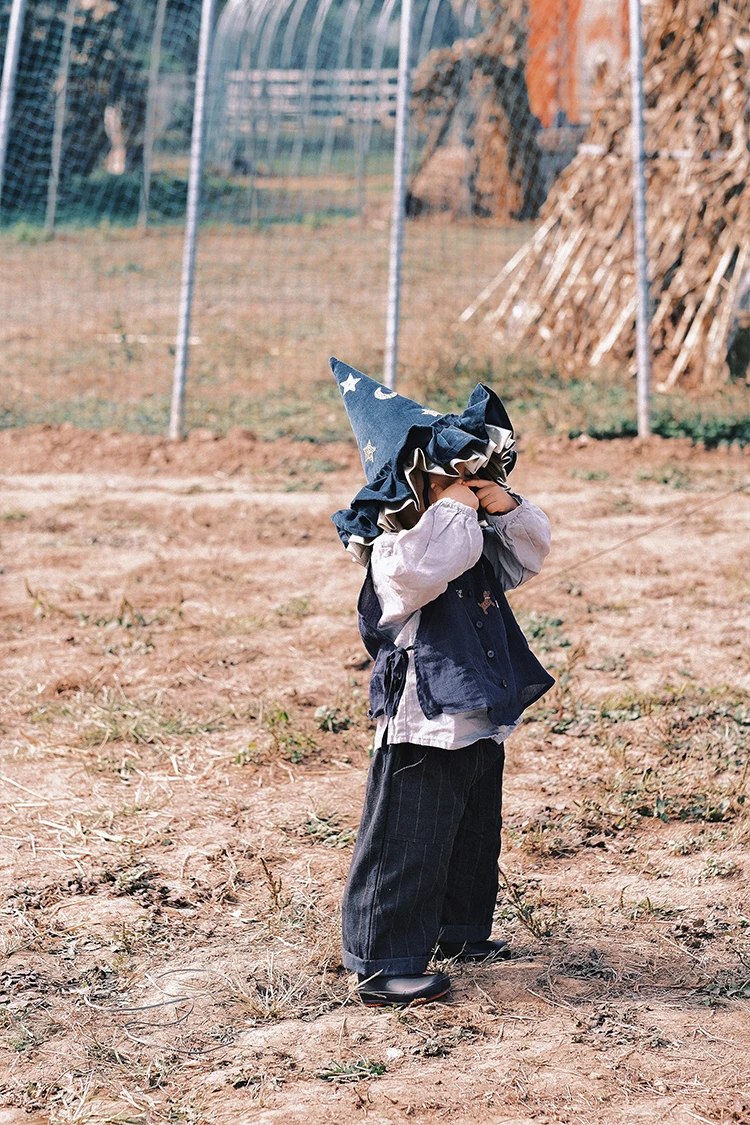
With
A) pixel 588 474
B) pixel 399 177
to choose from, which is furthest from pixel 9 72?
pixel 588 474

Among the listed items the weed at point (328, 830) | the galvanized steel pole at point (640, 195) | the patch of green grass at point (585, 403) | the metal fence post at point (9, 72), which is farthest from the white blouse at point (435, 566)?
the metal fence post at point (9, 72)

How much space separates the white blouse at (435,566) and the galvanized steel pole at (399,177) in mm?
5165

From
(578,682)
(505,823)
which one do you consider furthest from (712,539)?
(505,823)

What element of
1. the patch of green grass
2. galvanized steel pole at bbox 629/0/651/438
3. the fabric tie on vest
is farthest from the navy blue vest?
the patch of green grass

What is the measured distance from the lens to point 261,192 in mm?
16219

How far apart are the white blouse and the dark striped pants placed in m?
0.07

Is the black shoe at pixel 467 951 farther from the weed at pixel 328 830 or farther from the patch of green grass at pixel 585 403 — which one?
the patch of green grass at pixel 585 403

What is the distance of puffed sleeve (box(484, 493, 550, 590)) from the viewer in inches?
107

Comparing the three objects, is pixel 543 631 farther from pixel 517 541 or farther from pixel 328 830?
→ pixel 517 541

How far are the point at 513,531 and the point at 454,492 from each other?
21cm

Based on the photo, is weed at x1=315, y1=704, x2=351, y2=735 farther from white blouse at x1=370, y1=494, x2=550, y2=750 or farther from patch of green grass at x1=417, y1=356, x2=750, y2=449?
patch of green grass at x1=417, y1=356, x2=750, y2=449

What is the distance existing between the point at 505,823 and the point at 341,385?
1.51m

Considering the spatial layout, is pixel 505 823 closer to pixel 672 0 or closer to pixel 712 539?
pixel 712 539

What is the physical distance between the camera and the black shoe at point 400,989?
2693 millimetres
